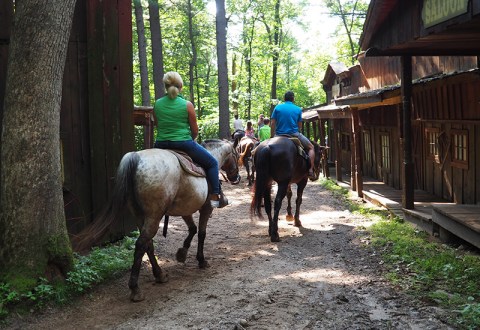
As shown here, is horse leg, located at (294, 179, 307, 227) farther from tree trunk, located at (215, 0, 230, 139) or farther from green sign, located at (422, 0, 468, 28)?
tree trunk, located at (215, 0, 230, 139)

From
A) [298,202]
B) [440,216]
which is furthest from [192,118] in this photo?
[298,202]

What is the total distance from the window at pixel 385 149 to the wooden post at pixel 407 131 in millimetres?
6316

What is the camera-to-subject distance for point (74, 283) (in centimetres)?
604

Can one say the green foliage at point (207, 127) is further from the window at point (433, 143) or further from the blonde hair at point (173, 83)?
the blonde hair at point (173, 83)

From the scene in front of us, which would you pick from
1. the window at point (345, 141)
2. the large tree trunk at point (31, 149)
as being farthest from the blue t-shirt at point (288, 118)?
the window at point (345, 141)

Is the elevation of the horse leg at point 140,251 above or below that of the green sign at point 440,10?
below

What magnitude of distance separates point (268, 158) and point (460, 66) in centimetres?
548

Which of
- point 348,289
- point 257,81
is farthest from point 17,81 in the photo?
point 257,81

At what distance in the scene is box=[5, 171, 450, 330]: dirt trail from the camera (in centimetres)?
531

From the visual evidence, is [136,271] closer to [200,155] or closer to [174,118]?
[200,155]

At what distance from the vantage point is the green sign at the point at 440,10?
231 inches

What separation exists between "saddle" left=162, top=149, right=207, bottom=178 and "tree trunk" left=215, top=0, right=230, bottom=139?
13159 mm

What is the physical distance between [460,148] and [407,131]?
1.57 metres

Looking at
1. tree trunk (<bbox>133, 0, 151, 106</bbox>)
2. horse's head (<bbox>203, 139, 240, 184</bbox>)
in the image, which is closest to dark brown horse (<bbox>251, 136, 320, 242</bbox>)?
horse's head (<bbox>203, 139, 240, 184</bbox>)
